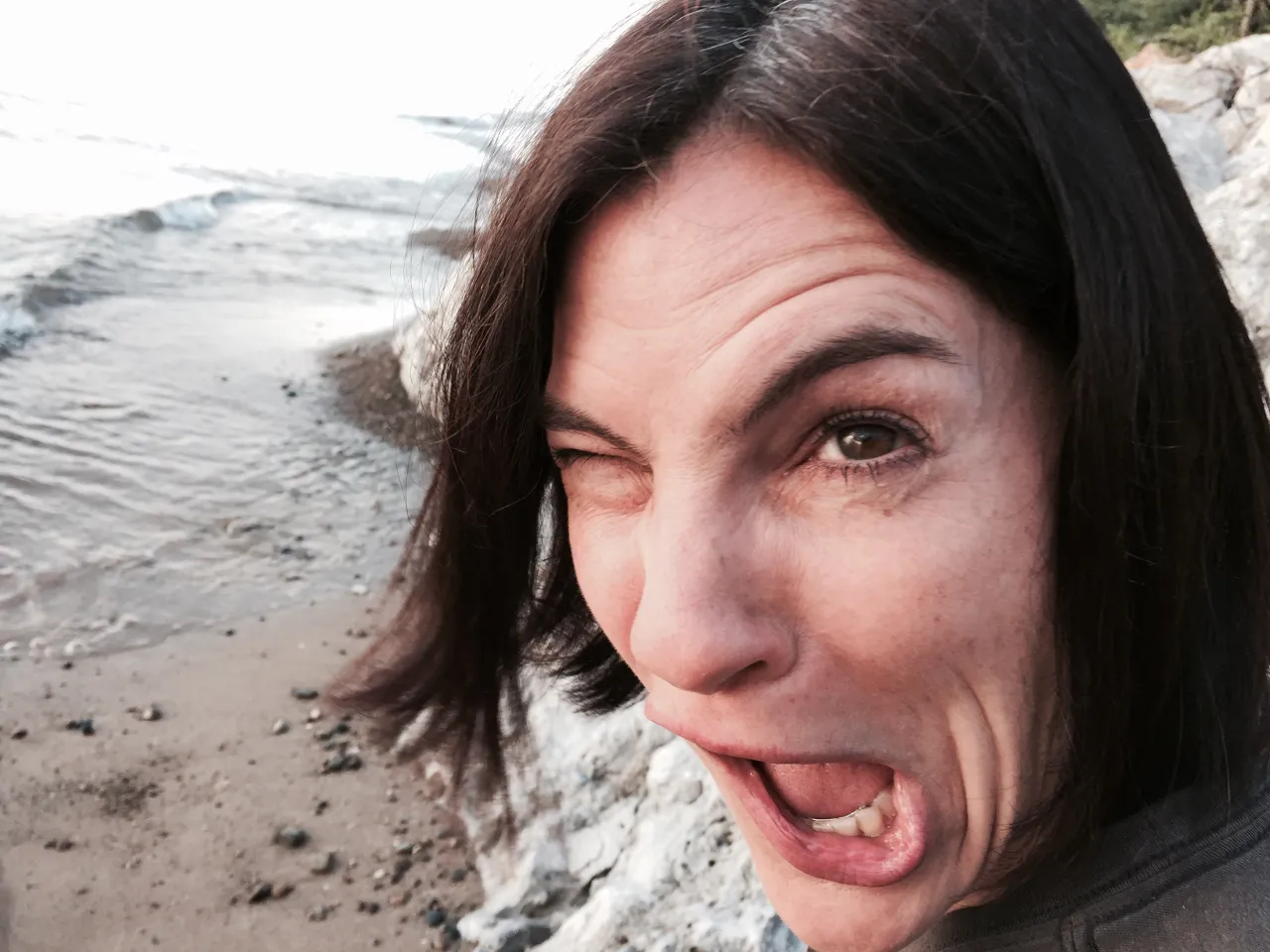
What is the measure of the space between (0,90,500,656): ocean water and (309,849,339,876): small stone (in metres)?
1.57

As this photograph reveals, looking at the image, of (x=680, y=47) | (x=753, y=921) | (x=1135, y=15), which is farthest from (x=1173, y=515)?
(x=1135, y=15)

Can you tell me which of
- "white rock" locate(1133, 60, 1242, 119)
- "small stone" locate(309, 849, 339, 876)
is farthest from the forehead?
"white rock" locate(1133, 60, 1242, 119)

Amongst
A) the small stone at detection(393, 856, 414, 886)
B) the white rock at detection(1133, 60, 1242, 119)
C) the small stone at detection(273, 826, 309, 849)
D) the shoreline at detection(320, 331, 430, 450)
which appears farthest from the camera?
the white rock at detection(1133, 60, 1242, 119)

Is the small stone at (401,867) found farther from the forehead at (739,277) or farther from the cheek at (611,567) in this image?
the forehead at (739,277)

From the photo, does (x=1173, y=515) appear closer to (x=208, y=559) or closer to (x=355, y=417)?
(x=208, y=559)

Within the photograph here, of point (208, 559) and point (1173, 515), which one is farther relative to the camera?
point (208, 559)

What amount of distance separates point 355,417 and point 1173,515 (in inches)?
279

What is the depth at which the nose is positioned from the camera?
1.17 meters

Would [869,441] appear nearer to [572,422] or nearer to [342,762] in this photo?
[572,422]

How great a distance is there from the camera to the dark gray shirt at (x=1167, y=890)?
1.16 meters

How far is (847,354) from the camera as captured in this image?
1.12 metres

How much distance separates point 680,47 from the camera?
1.24 meters

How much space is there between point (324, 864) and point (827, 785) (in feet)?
9.33

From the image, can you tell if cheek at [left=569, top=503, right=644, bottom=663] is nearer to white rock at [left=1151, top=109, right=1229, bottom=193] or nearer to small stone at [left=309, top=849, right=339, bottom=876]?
small stone at [left=309, top=849, right=339, bottom=876]
